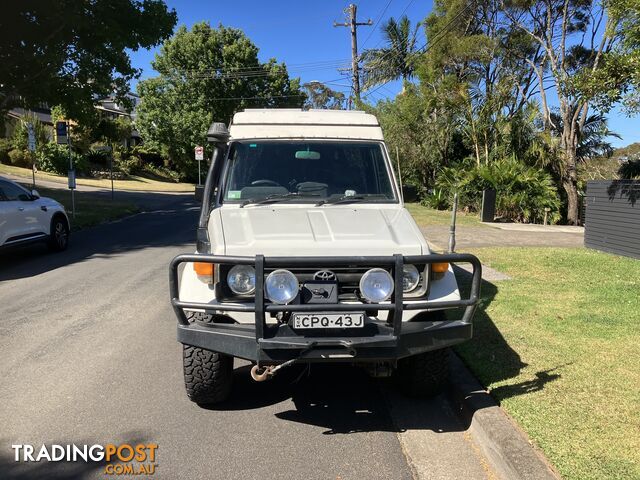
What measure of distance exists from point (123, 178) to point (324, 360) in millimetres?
39799

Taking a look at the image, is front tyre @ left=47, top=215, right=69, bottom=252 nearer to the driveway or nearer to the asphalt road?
the asphalt road

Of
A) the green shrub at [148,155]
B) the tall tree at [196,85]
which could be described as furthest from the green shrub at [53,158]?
the green shrub at [148,155]

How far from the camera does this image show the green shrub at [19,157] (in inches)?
1323

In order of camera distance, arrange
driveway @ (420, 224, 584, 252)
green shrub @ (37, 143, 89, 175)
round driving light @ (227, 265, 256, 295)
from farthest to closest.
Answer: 1. green shrub @ (37, 143, 89, 175)
2. driveway @ (420, 224, 584, 252)
3. round driving light @ (227, 265, 256, 295)

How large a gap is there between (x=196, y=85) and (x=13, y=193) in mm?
31129

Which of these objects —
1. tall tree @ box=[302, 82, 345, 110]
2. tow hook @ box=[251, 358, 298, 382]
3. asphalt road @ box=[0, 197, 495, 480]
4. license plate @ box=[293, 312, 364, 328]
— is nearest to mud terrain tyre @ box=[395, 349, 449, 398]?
asphalt road @ box=[0, 197, 495, 480]

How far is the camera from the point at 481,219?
18.0 metres

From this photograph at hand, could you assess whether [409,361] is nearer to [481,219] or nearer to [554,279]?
[554,279]

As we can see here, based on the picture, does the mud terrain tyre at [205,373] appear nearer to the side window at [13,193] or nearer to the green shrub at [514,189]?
the side window at [13,193]

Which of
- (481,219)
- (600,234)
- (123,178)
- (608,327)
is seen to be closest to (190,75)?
(123,178)

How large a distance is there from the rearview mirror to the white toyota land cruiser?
0.46 metres

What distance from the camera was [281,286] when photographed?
3.37m

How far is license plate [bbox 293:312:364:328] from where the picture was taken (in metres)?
3.28

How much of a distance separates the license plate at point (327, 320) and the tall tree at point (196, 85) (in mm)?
36940
